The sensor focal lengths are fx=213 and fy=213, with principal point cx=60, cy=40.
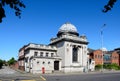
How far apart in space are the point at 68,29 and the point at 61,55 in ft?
32.5

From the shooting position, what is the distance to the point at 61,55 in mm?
61062

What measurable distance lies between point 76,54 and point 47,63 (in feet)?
34.9

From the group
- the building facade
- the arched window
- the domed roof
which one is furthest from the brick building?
the arched window

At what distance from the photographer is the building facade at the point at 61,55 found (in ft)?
182

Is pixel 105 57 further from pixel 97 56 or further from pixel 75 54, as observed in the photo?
pixel 75 54

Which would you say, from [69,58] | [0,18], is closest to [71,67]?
[69,58]

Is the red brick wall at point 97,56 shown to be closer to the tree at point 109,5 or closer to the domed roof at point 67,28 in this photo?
the domed roof at point 67,28

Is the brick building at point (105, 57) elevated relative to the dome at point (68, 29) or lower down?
lower down

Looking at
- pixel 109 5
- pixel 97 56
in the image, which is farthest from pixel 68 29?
pixel 109 5

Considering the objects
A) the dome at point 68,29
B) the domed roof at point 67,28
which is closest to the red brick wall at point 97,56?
the dome at point 68,29

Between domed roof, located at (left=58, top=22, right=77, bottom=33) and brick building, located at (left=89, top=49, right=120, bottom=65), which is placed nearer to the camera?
domed roof, located at (left=58, top=22, right=77, bottom=33)

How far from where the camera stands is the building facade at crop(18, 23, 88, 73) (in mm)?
55469

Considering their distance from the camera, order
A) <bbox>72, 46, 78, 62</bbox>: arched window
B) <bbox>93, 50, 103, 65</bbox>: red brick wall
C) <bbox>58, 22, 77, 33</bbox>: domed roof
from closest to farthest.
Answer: <bbox>72, 46, 78, 62</bbox>: arched window
<bbox>58, 22, 77, 33</bbox>: domed roof
<bbox>93, 50, 103, 65</bbox>: red brick wall

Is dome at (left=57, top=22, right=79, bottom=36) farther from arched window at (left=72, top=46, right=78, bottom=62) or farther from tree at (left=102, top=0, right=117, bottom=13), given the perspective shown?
tree at (left=102, top=0, right=117, bottom=13)
